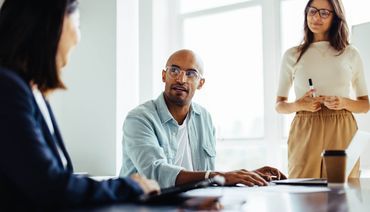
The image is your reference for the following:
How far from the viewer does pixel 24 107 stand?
889mm

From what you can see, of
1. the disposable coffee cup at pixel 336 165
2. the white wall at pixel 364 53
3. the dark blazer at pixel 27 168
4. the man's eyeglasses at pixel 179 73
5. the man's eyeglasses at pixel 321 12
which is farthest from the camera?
the white wall at pixel 364 53

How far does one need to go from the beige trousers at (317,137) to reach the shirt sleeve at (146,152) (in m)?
0.92

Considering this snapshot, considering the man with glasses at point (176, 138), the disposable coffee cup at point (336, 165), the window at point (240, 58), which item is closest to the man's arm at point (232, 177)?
the man with glasses at point (176, 138)

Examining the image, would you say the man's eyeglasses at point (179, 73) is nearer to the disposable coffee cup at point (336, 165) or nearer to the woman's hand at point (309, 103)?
the woman's hand at point (309, 103)

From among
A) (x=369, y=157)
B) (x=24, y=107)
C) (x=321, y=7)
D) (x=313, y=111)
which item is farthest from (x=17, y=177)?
(x=369, y=157)

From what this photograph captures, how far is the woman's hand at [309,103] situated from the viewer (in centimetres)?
246

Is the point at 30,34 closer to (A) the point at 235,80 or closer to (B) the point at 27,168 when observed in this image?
(B) the point at 27,168

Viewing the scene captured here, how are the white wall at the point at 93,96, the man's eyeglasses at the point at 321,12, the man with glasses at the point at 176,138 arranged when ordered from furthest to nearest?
the white wall at the point at 93,96 → the man's eyeglasses at the point at 321,12 → the man with glasses at the point at 176,138

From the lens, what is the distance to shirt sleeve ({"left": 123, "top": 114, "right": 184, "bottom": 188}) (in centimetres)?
168

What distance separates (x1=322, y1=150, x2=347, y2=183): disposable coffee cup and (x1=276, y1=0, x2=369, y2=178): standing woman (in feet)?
2.79

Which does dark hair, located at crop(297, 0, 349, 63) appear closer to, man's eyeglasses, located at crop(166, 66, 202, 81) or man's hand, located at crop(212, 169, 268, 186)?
man's eyeglasses, located at crop(166, 66, 202, 81)

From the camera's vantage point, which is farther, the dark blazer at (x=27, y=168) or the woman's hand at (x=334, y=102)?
the woman's hand at (x=334, y=102)

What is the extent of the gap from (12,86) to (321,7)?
2.05 meters

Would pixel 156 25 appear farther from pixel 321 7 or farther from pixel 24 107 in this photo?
pixel 24 107
